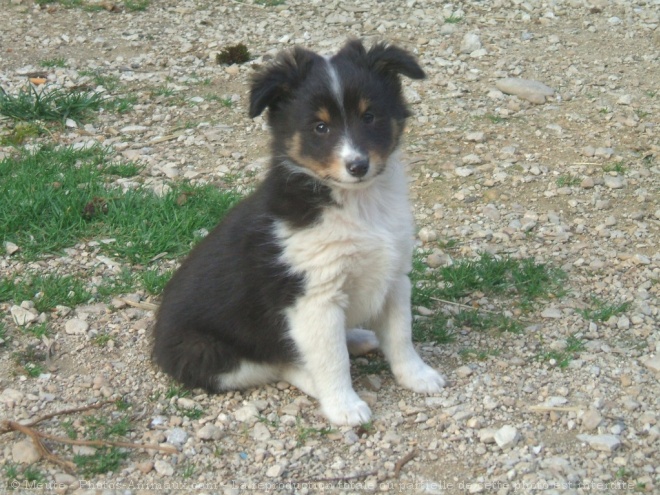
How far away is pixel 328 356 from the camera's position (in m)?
4.41

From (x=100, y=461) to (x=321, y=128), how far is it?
5.80 ft

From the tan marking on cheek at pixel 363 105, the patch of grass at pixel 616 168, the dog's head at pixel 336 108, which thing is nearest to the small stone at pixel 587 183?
the patch of grass at pixel 616 168

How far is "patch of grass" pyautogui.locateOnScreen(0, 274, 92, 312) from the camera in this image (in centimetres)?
546

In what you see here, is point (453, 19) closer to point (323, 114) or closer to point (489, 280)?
point (489, 280)

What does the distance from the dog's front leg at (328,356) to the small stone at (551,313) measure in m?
1.39

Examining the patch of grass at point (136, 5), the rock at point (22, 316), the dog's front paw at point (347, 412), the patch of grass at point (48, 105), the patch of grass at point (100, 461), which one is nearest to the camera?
the patch of grass at point (100, 461)

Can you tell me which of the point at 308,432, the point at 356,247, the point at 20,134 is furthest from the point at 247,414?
the point at 20,134

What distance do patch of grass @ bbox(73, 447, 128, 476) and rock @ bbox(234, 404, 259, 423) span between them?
583 mm

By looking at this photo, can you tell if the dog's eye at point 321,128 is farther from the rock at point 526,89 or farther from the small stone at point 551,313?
the rock at point 526,89

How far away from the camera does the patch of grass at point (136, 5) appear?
9.71 metres

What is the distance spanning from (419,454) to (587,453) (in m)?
0.74

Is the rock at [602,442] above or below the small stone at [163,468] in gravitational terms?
above

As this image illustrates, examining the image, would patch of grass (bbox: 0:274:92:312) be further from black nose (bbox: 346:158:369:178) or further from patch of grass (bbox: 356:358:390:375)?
black nose (bbox: 346:158:369:178)

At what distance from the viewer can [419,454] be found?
4258 millimetres
